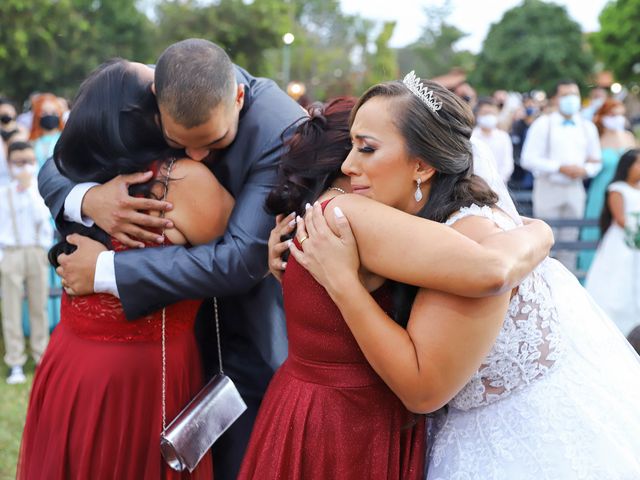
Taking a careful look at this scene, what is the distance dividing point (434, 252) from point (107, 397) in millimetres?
1368

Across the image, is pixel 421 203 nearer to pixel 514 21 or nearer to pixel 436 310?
pixel 436 310

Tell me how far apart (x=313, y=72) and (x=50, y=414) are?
135 feet

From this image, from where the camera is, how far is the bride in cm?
191

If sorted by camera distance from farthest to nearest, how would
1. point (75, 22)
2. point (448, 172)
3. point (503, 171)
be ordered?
point (75, 22) < point (503, 171) < point (448, 172)

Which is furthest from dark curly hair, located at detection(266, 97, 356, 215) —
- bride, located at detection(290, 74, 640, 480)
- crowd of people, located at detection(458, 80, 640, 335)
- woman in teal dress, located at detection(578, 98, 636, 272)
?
woman in teal dress, located at detection(578, 98, 636, 272)

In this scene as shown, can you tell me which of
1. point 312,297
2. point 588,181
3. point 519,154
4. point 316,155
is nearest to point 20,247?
point 316,155

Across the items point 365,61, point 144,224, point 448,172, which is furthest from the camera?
point 365,61

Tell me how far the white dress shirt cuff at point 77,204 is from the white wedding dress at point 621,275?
521 cm

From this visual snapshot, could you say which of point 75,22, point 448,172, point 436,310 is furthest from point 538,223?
point 75,22

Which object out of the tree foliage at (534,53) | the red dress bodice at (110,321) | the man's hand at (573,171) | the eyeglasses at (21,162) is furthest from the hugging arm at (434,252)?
the tree foliage at (534,53)

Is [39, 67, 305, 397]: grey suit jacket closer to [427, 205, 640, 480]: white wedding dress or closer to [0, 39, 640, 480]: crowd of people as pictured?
[0, 39, 640, 480]: crowd of people

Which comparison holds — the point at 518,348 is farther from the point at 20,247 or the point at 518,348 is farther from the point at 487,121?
the point at 487,121

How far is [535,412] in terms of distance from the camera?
2.09 m

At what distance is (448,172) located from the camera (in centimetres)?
202
